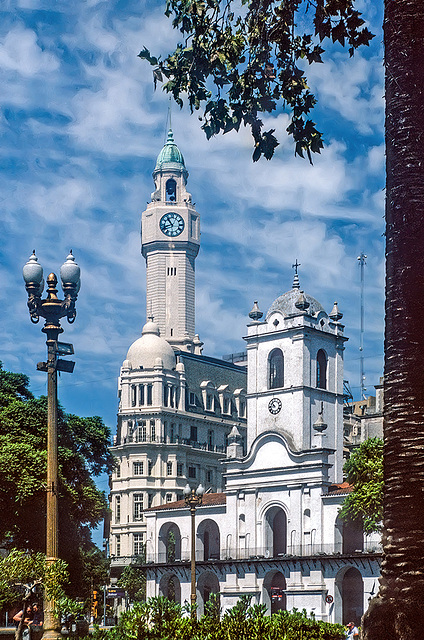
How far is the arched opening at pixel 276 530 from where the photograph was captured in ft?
217

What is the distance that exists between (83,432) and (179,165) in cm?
8189

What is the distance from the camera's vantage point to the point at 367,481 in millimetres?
50469

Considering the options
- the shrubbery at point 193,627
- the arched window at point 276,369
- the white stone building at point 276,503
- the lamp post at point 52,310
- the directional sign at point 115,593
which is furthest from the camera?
the directional sign at point 115,593

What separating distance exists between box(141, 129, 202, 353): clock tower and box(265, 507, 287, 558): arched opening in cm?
5271

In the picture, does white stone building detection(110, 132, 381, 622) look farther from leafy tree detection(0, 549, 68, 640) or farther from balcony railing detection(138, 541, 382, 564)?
leafy tree detection(0, 549, 68, 640)

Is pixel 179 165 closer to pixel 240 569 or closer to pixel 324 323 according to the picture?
pixel 324 323

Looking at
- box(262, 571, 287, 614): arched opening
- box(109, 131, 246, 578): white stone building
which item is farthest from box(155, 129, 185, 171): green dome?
box(262, 571, 287, 614): arched opening

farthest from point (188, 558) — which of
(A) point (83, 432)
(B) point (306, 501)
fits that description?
(A) point (83, 432)

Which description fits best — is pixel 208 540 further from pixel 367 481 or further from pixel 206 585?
pixel 367 481

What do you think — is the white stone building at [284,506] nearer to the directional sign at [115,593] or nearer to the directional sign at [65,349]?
the directional sign at [115,593]

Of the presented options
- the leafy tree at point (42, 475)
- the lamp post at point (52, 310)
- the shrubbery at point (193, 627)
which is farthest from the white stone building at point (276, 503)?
the shrubbery at point (193, 627)

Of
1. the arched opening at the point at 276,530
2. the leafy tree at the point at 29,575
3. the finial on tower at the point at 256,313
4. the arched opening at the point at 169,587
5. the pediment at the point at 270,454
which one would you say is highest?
the finial on tower at the point at 256,313

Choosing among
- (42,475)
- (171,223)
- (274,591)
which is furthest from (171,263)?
(42,475)

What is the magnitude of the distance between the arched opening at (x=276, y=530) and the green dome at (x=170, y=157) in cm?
6997
